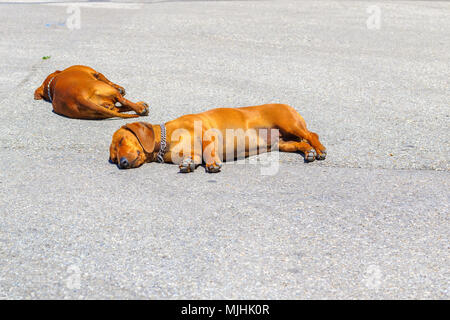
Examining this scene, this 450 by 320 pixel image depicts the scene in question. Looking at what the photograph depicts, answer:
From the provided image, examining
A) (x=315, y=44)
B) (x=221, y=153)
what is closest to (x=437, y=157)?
(x=221, y=153)

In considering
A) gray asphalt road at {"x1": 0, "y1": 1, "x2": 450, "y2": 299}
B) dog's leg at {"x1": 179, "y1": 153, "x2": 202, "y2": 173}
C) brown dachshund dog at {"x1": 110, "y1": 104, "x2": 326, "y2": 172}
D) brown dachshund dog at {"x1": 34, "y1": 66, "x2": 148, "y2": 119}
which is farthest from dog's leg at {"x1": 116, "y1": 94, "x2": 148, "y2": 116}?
dog's leg at {"x1": 179, "y1": 153, "x2": 202, "y2": 173}

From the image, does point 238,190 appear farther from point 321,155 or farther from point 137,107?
point 137,107

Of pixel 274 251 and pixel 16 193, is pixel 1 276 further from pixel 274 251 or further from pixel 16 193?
pixel 274 251

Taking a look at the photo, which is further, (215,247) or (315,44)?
(315,44)

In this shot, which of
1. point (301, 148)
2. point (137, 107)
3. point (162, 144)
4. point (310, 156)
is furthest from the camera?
point (137, 107)

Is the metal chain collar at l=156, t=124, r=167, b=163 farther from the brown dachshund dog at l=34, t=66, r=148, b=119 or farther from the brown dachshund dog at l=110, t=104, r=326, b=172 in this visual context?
the brown dachshund dog at l=34, t=66, r=148, b=119

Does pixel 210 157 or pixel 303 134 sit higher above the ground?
pixel 303 134

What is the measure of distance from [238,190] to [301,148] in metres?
0.91

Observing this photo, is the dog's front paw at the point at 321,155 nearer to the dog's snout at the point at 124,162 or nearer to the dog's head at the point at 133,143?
the dog's head at the point at 133,143

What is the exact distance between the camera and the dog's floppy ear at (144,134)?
3.98 metres

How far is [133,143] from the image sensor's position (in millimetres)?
4027

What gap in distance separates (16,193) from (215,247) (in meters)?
1.72

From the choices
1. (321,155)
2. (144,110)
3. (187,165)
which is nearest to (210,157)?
(187,165)
